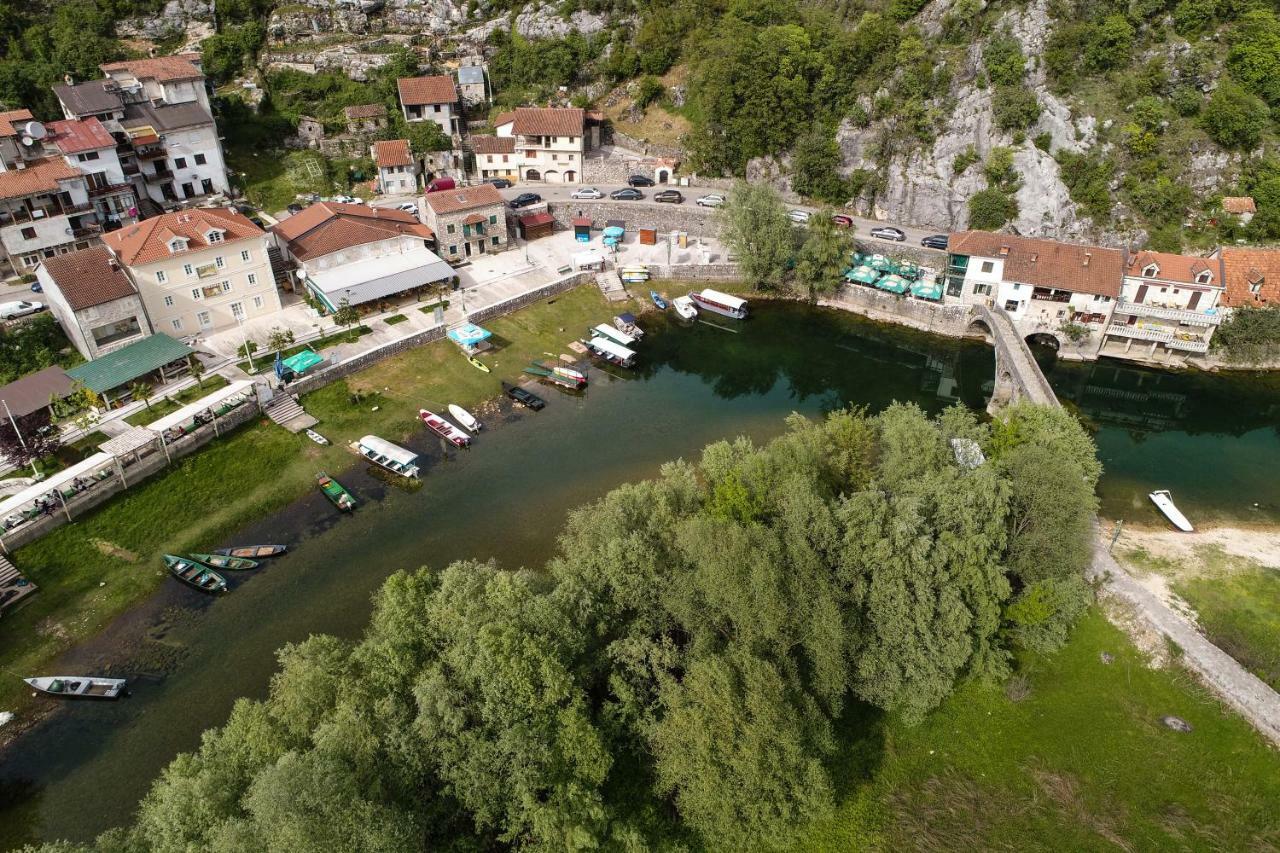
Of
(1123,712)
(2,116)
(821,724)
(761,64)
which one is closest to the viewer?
(821,724)

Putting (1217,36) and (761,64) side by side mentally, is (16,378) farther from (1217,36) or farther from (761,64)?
(1217,36)

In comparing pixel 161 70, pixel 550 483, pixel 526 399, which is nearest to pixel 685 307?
pixel 526 399

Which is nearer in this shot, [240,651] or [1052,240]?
[240,651]

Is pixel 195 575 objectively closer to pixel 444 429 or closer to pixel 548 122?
pixel 444 429

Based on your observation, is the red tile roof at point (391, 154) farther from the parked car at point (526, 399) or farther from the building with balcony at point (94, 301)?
the parked car at point (526, 399)

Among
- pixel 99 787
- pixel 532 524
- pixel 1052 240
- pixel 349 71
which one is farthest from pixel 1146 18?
pixel 99 787

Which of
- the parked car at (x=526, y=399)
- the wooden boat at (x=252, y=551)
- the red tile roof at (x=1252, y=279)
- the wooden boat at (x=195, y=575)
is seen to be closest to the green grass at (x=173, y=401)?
the wooden boat at (x=195, y=575)
